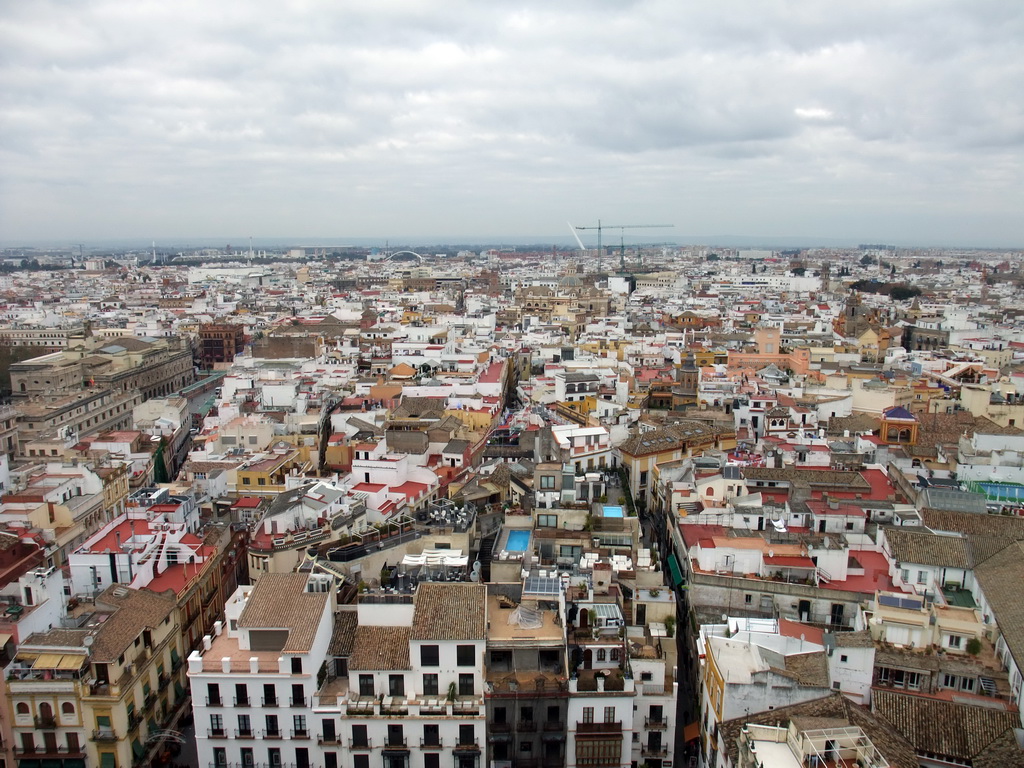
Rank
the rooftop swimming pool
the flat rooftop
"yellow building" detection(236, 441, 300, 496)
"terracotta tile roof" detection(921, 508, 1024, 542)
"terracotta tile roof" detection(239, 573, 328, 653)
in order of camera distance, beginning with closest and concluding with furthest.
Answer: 1. "terracotta tile roof" detection(239, 573, 328, 653)
2. the flat rooftop
3. the rooftop swimming pool
4. "terracotta tile roof" detection(921, 508, 1024, 542)
5. "yellow building" detection(236, 441, 300, 496)

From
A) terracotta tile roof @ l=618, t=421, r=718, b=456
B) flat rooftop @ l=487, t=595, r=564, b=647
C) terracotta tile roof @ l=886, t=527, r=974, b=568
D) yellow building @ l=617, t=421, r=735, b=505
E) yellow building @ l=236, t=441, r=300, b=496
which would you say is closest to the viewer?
flat rooftop @ l=487, t=595, r=564, b=647

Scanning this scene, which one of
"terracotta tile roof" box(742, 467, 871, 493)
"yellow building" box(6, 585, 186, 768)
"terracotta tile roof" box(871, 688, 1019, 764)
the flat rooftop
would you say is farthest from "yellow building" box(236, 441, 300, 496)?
"terracotta tile roof" box(871, 688, 1019, 764)

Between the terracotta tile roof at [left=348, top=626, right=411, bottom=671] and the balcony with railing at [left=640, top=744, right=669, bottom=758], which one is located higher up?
the terracotta tile roof at [left=348, top=626, right=411, bottom=671]

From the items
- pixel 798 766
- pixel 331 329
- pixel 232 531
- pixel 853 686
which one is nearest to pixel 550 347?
pixel 331 329

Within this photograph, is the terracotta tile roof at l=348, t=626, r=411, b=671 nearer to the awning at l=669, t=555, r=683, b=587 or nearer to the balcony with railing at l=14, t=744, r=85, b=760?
the balcony with railing at l=14, t=744, r=85, b=760

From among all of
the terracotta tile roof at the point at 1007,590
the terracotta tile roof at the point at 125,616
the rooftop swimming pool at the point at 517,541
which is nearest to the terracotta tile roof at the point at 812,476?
the terracotta tile roof at the point at 1007,590

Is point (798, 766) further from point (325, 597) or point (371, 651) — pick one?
point (325, 597)

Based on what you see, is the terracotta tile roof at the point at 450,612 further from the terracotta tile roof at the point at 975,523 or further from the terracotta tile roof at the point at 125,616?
the terracotta tile roof at the point at 975,523

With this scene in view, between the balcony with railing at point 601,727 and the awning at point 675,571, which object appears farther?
the awning at point 675,571
